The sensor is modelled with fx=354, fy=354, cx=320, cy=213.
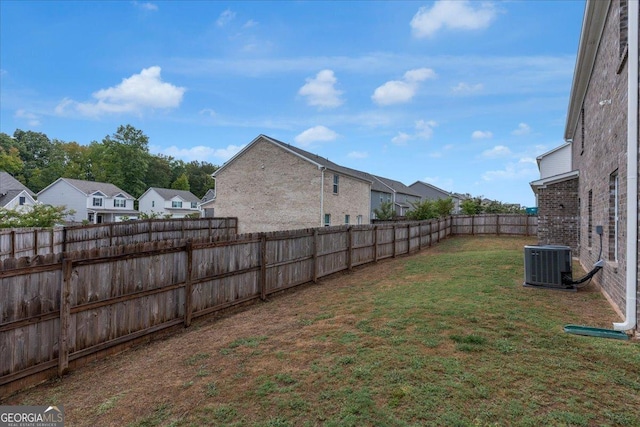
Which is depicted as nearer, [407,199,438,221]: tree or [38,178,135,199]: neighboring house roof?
[407,199,438,221]: tree

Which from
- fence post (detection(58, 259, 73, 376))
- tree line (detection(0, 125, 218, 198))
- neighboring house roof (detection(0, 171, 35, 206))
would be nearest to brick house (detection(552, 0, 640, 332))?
fence post (detection(58, 259, 73, 376))

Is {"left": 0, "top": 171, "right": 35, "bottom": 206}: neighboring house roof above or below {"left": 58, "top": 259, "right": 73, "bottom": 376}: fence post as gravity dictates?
above

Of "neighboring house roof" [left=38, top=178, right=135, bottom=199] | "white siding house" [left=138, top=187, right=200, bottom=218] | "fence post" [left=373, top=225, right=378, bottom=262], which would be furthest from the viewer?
"white siding house" [left=138, top=187, right=200, bottom=218]

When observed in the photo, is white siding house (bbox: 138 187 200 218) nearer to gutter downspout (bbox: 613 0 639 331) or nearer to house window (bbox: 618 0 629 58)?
house window (bbox: 618 0 629 58)

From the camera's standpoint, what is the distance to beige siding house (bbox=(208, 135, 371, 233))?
74.2ft

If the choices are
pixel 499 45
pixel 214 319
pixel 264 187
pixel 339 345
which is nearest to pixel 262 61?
pixel 264 187

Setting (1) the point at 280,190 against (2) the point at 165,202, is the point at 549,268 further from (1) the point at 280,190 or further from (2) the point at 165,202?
(2) the point at 165,202

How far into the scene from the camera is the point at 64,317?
4496mm

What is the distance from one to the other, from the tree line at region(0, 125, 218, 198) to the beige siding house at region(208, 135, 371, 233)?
140ft

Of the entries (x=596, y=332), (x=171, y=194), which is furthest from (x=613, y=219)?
(x=171, y=194)

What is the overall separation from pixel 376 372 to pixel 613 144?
6.21 metres

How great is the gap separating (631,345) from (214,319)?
254 inches

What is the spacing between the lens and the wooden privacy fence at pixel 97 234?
10.7 meters

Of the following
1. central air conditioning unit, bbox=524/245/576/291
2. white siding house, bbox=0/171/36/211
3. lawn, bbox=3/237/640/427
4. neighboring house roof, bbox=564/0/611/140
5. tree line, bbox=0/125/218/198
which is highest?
tree line, bbox=0/125/218/198
